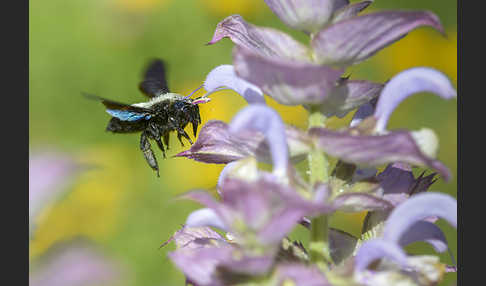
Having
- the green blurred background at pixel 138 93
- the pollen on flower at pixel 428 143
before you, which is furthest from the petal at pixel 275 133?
the green blurred background at pixel 138 93

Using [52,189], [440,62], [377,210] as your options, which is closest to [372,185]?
[377,210]

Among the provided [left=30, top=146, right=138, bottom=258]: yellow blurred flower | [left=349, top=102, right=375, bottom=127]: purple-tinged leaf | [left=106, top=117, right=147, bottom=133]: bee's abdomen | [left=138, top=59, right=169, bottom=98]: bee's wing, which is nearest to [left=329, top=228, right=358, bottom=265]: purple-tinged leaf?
[left=349, top=102, right=375, bottom=127]: purple-tinged leaf

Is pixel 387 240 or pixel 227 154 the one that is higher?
pixel 227 154

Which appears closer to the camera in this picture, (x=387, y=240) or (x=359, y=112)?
(x=387, y=240)

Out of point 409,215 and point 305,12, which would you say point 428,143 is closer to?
point 409,215

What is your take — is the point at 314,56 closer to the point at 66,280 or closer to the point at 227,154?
the point at 227,154

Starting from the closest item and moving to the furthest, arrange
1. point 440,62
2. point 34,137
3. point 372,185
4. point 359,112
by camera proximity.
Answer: point 372,185, point 359,112, point 34,137, point 440,62

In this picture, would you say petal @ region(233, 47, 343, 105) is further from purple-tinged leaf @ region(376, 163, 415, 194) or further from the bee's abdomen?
the bee's abdomen
